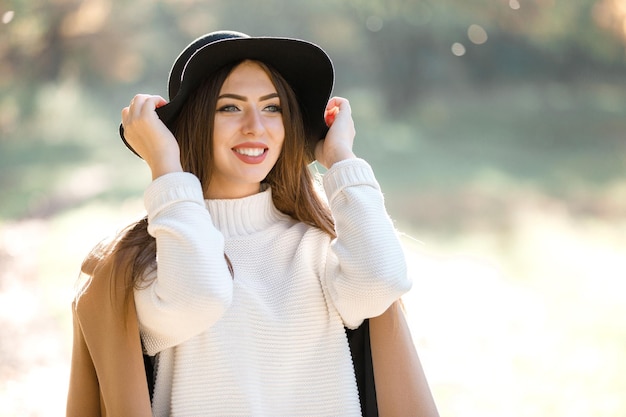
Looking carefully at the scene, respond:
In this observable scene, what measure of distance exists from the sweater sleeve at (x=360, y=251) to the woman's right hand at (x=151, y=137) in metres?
0.32

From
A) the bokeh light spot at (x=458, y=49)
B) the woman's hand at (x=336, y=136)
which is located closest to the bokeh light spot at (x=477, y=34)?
the bokeh light spot at (x=458, y=49)

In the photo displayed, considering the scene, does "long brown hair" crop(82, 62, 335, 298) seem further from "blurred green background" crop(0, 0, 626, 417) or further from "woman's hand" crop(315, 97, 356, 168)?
"blurred green background" crop(0, 0, 626, 417)

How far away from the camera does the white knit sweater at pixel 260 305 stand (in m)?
1.48

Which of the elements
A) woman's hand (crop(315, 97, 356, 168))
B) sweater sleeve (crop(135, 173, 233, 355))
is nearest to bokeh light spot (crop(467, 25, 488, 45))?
→ woman's hand (crop(315, 97, 356, 168))

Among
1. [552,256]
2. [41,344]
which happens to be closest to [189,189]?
[41,344]

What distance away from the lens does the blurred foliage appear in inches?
258

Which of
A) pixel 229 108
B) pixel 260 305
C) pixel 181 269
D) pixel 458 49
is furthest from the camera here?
pixel 458 49

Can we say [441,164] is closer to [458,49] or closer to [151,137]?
[458,49]

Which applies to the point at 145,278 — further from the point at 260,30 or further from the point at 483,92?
the point at 483,92

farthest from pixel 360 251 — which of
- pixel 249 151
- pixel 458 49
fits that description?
pixel 458 49

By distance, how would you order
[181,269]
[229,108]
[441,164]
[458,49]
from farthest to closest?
1. [458,49]
2. [441,164]
3. [229,108]
4. [181,269]

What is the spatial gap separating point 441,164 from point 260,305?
17.7 feet

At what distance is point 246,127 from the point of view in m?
1.67

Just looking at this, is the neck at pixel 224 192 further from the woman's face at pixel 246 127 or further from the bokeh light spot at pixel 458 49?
the bokeh light spot at pixel 458 49
